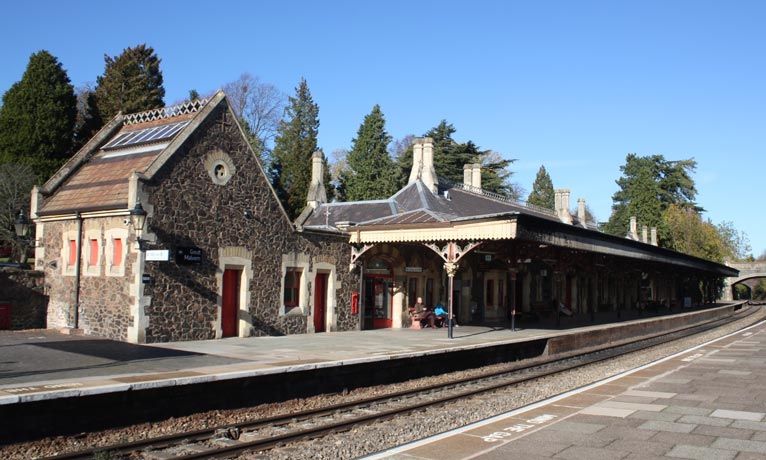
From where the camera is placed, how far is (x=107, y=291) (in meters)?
16.4

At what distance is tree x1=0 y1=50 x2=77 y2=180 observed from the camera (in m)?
35.1

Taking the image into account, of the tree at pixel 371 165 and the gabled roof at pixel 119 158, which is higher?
the tree at pixel 371 165

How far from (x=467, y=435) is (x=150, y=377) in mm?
4753

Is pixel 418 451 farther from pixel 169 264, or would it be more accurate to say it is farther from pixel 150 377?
pixel 169 264

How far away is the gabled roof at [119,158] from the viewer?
55.5 feet

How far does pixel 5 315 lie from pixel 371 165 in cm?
3390

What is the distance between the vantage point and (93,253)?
17188 millimetres

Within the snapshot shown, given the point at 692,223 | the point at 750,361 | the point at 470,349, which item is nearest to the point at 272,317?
the point at 470,349

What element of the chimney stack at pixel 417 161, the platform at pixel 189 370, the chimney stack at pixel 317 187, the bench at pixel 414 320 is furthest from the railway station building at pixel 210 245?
the chimney stack at pixel 317 187

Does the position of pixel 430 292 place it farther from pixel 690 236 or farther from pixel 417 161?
pixel 690 236

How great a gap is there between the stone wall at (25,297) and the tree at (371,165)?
30885 mm

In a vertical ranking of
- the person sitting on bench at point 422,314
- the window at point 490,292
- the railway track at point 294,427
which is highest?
the window at point 490,292

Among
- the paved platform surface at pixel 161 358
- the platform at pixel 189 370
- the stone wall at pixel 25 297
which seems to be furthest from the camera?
the stone wall at pixel 25 297

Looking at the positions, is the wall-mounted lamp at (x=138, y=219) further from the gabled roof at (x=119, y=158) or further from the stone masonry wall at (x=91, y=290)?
the gabled roof at (x=119, y=158)
